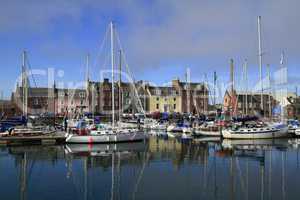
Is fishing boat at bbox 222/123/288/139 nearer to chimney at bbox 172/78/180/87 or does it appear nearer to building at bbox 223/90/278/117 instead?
building at bbox 223/90/278/117

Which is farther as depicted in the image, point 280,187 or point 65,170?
point 65,170

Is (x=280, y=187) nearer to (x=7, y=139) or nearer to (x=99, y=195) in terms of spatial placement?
(x=99, y=195)

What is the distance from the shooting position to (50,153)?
28.9m

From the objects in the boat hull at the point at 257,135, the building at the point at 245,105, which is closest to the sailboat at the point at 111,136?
the boat hull at the point at 257,135

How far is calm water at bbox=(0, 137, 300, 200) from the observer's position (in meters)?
14.7

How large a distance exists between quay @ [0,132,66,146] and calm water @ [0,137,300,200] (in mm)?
6253

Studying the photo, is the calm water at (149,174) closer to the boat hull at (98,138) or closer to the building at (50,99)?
the boat hull at (98,138)

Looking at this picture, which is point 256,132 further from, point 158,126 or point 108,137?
point 158,126

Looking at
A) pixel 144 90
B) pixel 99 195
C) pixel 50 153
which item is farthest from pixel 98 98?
pixel 99 195

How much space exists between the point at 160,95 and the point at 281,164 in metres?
81.9

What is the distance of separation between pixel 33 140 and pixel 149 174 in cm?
2189

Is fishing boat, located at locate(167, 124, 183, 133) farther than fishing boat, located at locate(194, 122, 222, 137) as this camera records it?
Yes

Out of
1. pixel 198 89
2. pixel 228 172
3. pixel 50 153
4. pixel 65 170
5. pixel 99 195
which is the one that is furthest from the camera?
pixel 198 89

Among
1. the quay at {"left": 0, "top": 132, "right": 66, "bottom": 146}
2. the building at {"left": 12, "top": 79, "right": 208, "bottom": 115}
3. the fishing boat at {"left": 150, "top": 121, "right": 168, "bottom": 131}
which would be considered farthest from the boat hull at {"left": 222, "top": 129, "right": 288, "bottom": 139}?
the building at {"left": 12, "top": 79, "right": 208, "bottom": 115}
